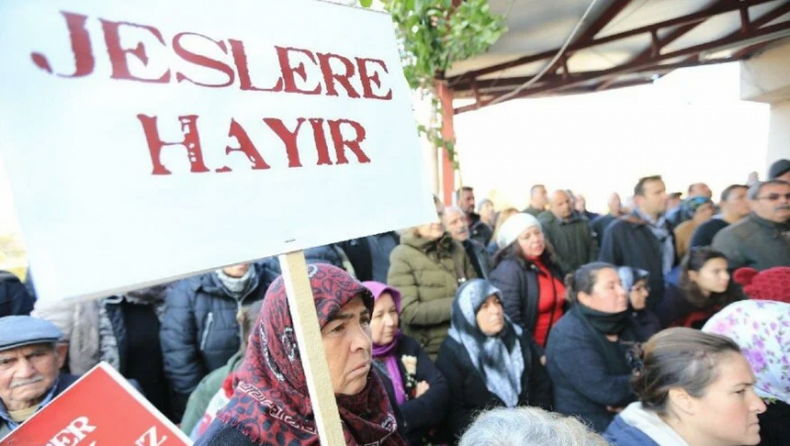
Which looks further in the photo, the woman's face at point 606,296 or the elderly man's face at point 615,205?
the elderly man's face at point 615,205

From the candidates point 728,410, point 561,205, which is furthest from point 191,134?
point 561,205

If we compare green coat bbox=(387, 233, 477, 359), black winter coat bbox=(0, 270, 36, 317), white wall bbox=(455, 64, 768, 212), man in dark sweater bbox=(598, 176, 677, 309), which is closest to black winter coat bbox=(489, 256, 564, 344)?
green coat bbox=(387, 233, 477, 359)

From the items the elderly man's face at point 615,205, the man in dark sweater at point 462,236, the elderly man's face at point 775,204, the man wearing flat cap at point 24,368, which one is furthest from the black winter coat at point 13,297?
the elderly man's face at point 615,205

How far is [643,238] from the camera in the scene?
12.8ft

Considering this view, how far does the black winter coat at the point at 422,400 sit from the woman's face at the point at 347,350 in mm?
1012

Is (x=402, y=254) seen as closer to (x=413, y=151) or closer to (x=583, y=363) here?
(x=583, y=363)

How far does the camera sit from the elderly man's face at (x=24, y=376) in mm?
1751

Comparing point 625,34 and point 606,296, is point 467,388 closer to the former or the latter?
point 606,296

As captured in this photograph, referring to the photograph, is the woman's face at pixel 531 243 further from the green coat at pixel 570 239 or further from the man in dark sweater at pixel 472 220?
the man in dark sweater at pixel 472 220

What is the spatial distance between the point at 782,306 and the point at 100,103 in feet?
7.62

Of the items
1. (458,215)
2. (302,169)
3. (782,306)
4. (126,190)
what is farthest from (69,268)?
(458,215)

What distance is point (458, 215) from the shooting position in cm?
402

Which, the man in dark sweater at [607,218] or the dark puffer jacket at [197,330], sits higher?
the dark puffer jacket at [197,330]

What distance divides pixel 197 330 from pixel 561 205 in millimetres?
3647
